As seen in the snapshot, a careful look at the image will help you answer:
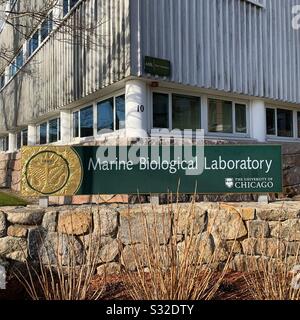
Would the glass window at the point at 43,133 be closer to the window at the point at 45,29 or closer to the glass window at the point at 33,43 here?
the glass window at the point at 33,43

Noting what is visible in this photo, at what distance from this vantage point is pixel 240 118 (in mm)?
11039

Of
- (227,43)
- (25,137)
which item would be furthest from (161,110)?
(25,137)

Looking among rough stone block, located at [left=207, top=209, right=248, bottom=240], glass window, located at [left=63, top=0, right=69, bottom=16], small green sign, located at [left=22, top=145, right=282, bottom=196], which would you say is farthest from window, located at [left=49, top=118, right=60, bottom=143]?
rough stone block, located at [left=207, top=209, right=248, bottom=240]

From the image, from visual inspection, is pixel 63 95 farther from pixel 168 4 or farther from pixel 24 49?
pixel 24 49

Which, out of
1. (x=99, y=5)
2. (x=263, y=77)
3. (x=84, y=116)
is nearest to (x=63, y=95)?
(x=84, y=116)

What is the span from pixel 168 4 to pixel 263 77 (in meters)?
3.53

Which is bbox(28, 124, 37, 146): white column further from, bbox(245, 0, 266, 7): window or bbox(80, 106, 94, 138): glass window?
bbox(245, 0, 266, 7): window

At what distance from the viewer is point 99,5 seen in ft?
32.6

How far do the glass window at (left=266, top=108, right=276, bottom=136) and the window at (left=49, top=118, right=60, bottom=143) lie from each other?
6.80m

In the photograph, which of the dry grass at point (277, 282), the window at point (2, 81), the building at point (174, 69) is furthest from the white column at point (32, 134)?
the dry grass at point (277, 282)

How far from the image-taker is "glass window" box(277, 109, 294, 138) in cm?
1214

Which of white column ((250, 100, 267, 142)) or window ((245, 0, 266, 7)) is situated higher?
window ((245, 0, 266, 7))

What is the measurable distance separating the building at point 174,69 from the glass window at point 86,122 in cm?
3

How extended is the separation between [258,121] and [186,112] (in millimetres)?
2400
